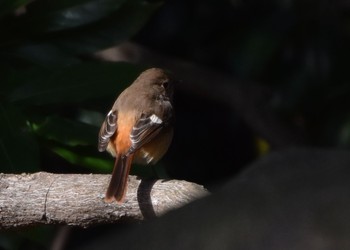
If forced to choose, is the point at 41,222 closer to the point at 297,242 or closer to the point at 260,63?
the point at 297,242

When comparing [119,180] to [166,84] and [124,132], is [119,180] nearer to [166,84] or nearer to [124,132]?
[124,132]

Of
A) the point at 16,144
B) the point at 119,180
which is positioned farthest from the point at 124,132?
the point at 119,180

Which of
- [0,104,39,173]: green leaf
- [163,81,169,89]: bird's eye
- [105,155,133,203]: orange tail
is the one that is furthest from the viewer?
[163,81,169,89]: bird's eye

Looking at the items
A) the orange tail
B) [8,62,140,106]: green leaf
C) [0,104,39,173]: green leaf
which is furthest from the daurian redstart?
[0,104,39,173]: green leaf

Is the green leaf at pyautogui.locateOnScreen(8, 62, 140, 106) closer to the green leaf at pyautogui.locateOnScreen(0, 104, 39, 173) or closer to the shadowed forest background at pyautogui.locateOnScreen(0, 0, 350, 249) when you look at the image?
the shadowed forest background at pyautogui.locateOnScreen(0, 0, 350, 249)

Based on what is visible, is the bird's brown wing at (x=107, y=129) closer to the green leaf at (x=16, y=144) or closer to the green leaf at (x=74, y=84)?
the green leaf at (x=74, y=84)

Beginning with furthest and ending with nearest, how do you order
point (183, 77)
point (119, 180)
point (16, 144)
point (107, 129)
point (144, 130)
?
point (183, 77) → point (144, 130) → point (107, 129) → point (16, 144) → point (119, 180)

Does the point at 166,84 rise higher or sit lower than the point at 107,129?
lower

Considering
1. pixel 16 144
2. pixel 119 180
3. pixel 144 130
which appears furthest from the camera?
pixel 144 130

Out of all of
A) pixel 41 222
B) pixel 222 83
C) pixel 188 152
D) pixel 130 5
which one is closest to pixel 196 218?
pixel 41 222
